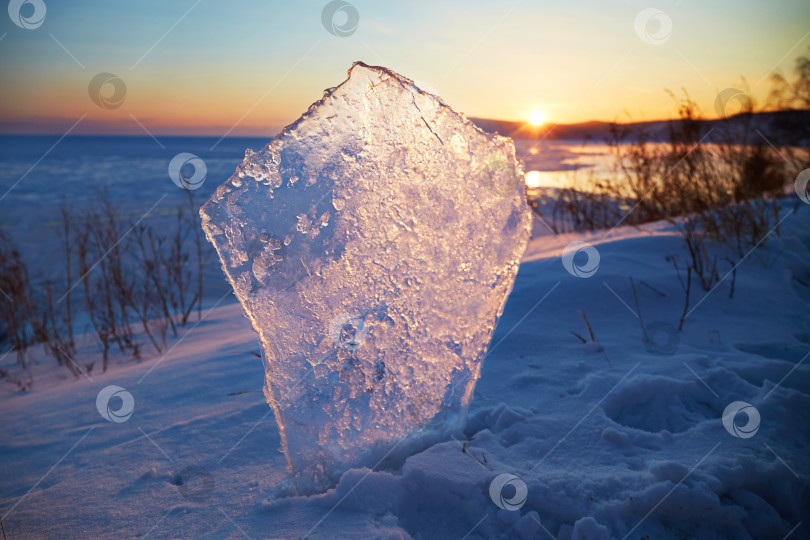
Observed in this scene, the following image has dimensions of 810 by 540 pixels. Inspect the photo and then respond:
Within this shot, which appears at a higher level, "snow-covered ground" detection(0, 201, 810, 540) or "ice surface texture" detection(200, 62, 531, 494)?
"ice surface texture" detection(200, 62, 531, 494)

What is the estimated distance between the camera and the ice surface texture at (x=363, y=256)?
152 cm

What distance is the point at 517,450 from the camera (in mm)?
1699

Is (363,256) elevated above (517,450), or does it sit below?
above

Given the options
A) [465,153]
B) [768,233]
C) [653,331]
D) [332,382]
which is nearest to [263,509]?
[332,382]

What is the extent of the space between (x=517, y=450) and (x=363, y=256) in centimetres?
81

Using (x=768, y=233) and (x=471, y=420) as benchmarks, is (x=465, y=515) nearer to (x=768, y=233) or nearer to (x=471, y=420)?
(x=471, y=420)

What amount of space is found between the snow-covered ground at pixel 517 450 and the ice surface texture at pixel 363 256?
0.18m

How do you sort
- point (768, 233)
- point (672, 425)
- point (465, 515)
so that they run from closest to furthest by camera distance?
point (465, 515) → point (672, 425) → point (768, 233)

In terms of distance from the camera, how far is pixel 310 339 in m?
1.57

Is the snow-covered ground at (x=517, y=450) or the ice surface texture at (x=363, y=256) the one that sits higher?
the ice surface texture at (x=363, y=256)

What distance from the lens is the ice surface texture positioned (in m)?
1.52

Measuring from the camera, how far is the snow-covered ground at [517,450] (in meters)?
1.46

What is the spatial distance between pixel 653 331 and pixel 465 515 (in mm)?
1543

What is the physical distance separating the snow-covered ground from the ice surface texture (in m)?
0.18
